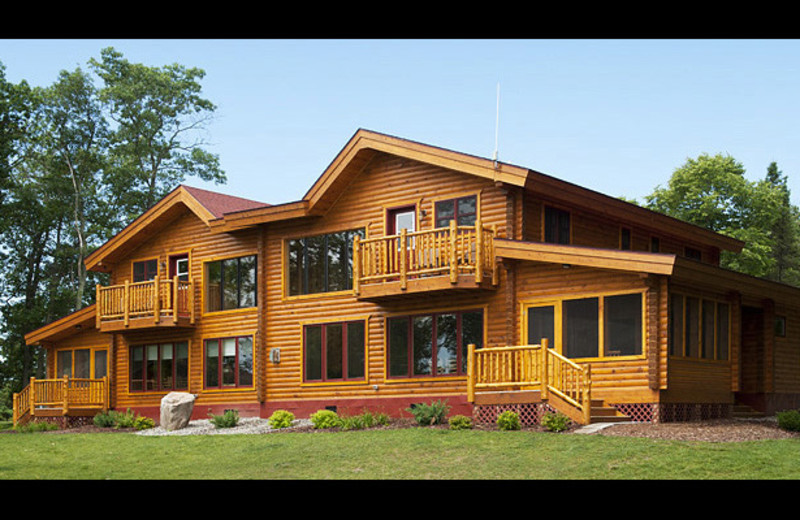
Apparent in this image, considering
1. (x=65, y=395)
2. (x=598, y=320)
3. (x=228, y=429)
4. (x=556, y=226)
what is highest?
(x=556, y=226)

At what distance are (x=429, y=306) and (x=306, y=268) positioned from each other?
471 cm

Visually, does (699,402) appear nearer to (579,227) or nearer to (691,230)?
(579,227)

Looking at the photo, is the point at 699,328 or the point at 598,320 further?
the point at 699,328

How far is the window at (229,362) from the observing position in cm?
2741

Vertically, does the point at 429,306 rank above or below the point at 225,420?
above

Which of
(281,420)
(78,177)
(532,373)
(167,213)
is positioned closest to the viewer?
(532,373)

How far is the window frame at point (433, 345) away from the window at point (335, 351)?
89cm

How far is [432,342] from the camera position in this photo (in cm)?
2291

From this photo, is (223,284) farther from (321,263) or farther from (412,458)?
(412,458)

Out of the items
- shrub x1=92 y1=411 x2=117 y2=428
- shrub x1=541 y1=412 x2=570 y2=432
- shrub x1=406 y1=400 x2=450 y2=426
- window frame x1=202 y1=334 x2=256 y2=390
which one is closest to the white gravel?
window frame x1=202 y1=334 x2=256 y2=390

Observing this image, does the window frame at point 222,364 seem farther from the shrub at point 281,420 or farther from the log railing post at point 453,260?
the log railing post at point 453,260

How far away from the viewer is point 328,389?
25.1 meters

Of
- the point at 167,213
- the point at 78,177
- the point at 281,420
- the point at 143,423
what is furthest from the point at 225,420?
the point at 78,177

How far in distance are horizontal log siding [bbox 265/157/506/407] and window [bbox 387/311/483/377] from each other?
20cm
